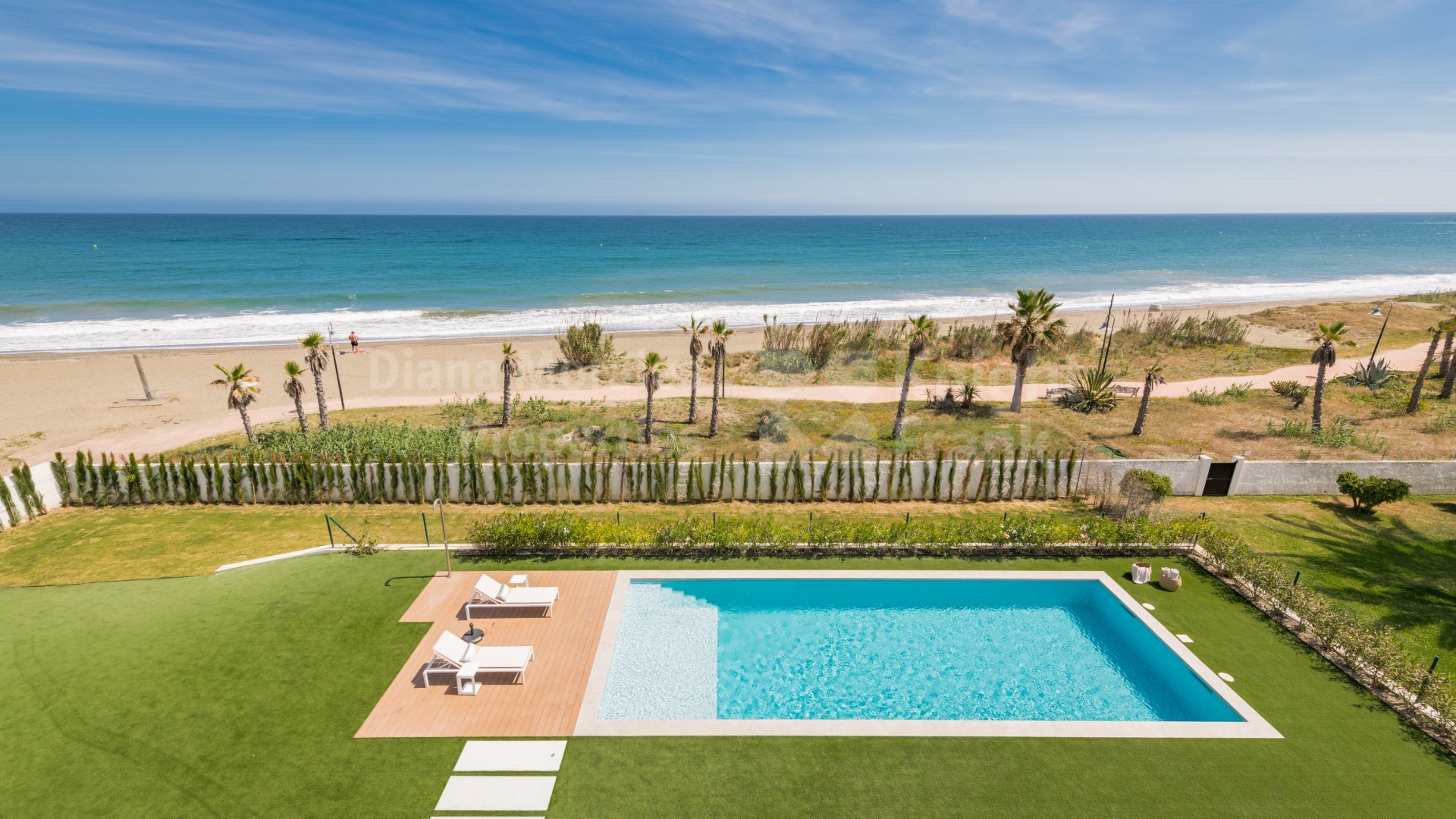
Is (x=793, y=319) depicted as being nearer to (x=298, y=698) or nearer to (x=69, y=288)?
(x=298, y=698)

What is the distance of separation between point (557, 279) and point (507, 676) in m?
63.6

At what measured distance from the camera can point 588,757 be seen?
10.1 meters

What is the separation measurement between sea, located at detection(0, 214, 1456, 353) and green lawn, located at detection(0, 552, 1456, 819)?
33531mm

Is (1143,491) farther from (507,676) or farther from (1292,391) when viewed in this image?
(507,676)

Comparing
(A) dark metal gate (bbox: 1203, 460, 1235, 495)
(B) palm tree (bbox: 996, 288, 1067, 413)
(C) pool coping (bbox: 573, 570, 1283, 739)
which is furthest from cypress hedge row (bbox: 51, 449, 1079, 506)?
(C) pool coping (bbox: 573, 570, 1283, 739)

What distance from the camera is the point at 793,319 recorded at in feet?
170

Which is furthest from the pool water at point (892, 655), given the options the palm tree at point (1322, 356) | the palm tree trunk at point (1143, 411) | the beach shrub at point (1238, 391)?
the beach shrub at point (1238, 391)

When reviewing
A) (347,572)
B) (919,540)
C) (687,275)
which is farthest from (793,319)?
(347,572)

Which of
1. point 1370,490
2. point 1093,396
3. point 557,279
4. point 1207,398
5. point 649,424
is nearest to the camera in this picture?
point 1370,490

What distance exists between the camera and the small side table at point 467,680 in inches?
446

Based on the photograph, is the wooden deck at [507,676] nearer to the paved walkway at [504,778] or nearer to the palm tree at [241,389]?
the paved walkway at [504,778]

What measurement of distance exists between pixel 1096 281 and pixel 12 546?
84.6m

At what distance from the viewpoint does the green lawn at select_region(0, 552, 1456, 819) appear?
30.4 ft

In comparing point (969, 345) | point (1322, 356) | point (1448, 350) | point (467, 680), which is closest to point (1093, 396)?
point (1322, 356)
